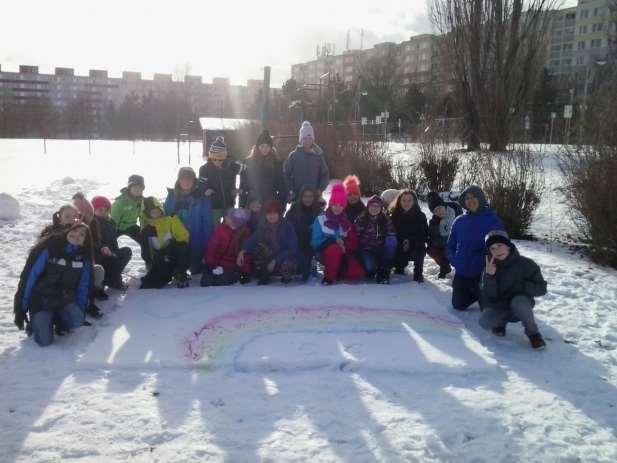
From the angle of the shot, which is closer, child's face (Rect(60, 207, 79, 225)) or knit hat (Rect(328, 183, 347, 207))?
child's face (Rect(60, 207, 79, 225))

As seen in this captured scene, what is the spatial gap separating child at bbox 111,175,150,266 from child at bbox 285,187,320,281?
1.70 m

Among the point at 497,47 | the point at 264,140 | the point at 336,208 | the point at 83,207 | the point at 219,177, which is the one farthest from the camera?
the point at 497,47

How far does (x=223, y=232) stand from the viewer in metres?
5.55

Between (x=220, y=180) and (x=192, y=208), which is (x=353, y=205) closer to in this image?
(x=220, y=180)

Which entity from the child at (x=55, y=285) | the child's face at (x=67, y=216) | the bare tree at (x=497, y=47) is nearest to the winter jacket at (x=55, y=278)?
the child at (x=55, y=285)

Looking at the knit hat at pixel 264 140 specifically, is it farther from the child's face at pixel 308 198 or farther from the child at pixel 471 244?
the child at pixel 471 244

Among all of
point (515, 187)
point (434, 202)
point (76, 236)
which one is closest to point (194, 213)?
point (76, 236)

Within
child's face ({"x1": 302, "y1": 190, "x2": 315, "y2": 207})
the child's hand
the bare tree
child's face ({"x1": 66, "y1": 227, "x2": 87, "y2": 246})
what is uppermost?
the bare tree

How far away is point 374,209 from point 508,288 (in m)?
1.91

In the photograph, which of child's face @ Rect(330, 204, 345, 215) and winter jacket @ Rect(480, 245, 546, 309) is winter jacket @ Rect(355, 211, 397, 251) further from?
winter jacket @ Rect(480, 245, 546, 309)

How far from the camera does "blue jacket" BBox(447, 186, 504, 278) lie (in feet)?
15.8

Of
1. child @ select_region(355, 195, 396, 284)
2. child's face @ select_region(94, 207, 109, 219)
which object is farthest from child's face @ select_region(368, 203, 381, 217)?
child's face @ select_region(94, 207, 109, 219)

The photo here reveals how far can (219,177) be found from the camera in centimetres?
615

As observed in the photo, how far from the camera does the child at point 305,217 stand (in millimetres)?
5886
